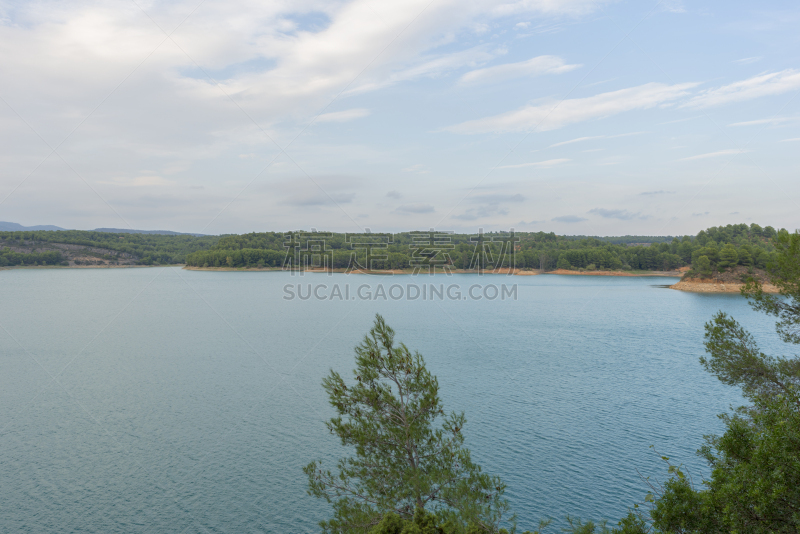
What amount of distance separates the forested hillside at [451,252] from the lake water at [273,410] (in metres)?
63.8

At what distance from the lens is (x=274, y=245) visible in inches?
5433

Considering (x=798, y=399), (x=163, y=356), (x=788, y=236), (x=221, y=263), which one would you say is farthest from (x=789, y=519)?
(x=221, y=263)

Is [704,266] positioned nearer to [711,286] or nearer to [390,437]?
[711,286]

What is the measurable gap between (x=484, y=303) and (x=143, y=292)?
189 feet

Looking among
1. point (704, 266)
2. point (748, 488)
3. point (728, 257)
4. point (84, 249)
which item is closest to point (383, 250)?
point (704, 266)

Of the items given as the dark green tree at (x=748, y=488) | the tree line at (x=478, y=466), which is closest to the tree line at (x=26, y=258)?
the tree line at (x=478, y=466)

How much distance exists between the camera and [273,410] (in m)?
22.2

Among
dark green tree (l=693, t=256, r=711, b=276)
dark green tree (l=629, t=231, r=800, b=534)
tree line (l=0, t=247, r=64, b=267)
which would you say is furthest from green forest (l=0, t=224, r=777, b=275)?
dark green tree (l=629, t=231, r=800, b=534)

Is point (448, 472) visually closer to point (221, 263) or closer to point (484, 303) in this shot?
point (484, 303)

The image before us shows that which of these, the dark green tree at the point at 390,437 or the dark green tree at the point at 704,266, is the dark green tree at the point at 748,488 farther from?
the dark green tree at the point at 704,266

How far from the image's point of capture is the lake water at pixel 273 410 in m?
14.3

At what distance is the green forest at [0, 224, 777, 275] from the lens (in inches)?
4422

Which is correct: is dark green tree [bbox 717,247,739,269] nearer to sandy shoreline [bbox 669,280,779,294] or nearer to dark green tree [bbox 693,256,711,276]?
dark green tree [bbox 693,256,711,276]

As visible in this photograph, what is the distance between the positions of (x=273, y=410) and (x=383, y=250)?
92609mm
